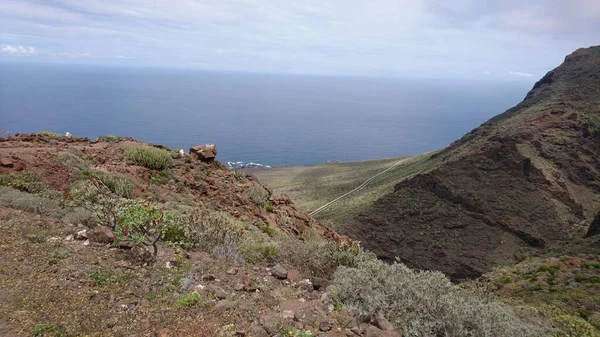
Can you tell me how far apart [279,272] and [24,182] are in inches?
264

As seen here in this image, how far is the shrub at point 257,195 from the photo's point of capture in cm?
1336

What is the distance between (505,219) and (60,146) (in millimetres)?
27469

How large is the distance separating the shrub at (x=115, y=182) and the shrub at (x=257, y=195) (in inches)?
157

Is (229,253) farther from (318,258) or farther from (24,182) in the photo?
(24,182)

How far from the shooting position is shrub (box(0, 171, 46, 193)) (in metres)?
8.81

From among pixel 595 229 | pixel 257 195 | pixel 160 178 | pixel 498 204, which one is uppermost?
pixel 160 178

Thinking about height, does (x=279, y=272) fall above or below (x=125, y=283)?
below

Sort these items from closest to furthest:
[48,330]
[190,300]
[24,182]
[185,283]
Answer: [48,330] → [190,300] → [185,283] → [24,182]

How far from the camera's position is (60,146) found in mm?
12609

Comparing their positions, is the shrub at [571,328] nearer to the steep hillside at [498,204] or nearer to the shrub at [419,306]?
the shrub at [419,306]

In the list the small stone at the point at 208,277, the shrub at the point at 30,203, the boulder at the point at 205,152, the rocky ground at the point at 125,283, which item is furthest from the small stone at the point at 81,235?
the boulder at the point at 205,152

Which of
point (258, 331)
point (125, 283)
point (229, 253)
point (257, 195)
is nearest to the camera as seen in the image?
point (258, 331)

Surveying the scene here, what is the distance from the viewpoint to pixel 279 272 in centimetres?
653

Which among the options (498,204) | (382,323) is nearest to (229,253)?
(382,323)
